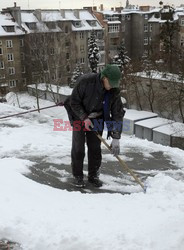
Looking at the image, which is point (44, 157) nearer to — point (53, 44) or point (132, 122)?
point (132, 122)

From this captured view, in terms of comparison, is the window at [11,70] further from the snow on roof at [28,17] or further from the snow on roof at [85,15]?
the snow on roof at [85,15]

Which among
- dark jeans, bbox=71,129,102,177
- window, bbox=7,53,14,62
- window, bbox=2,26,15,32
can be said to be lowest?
dark jeans, bbox=71,129,102,177

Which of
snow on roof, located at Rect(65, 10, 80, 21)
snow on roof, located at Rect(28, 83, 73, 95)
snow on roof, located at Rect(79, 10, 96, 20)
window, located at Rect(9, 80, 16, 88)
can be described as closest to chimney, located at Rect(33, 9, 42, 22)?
snow on roof, located at Rect(65, 10, 80, 21)

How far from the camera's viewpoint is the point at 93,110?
4.45 metres

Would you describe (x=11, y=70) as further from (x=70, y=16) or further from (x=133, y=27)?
(x=133, y=27)

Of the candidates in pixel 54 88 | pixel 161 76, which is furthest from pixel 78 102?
pixel 54 88

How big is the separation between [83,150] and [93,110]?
65 cm

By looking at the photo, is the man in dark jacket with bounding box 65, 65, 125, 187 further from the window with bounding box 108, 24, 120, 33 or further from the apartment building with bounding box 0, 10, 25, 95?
the window with bounding box 108, 24, 120, 33

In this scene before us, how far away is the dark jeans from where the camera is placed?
4645mm

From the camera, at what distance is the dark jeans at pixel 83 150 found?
464 centimetres

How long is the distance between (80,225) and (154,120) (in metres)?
15.8

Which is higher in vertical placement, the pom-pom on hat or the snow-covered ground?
the pom-pom on hat

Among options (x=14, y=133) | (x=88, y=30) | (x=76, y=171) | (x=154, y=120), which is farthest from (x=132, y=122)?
(x=88, y=30)

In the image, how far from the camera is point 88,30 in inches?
1506
